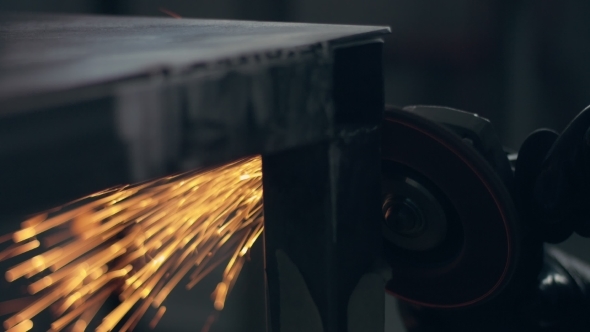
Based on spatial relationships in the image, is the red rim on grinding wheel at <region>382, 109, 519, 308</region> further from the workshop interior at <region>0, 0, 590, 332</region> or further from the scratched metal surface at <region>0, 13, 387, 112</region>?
the scratched metal surface at <region>0, 13, 387, 112</region>

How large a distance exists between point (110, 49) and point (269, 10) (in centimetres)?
115

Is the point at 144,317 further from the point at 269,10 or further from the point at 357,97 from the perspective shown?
the point at 357,97

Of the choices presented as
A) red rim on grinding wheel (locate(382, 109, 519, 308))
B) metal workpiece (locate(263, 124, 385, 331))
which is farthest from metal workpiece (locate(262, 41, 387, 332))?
red rim on grinding wheel (locate(382, 109, 519, 308))

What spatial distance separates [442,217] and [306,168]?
0.23 meters

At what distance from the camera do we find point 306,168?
43cm

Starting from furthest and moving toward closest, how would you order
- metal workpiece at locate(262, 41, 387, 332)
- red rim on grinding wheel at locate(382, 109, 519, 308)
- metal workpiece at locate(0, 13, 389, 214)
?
red rim on grinding wheel at locate(382, 109, 519, 308) < metal workpiece at locate(262, 41, 387, 332) < metal workpiece at locate(0, 13, 389, 214)

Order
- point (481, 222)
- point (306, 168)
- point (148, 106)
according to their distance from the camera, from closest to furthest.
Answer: point (148, 106) < point (306, 168) < point (481, 222)

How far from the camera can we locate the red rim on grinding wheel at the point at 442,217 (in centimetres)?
58

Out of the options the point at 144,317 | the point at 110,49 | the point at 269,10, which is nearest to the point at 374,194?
the point at 110,49

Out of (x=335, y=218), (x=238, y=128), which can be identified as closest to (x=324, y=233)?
(x=335, y=218)

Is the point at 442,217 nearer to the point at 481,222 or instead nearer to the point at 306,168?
the point at 481,222

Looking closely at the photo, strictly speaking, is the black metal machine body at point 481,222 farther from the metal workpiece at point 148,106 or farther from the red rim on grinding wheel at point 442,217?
the metal workpiece at point 148,106

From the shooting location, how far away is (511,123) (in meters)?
1.32

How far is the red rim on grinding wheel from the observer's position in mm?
577
